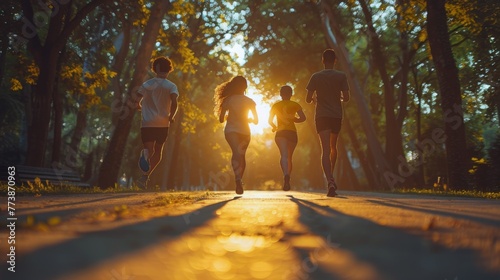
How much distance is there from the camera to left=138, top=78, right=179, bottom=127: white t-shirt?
9.52 metres

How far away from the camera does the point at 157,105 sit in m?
9.58

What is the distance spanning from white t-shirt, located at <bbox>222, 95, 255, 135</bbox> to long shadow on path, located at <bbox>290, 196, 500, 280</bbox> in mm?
6158

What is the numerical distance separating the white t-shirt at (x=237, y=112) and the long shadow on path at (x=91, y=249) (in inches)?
236

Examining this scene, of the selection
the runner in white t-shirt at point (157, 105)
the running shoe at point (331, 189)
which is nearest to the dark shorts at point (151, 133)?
the runner in white t-shirt at point (157, 105)

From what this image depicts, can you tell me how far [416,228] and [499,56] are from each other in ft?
72.3

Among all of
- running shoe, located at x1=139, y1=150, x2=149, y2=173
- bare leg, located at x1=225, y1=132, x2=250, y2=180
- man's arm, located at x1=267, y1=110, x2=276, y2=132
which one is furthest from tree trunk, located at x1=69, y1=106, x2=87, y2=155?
bare leg, located at x1=225, y1=132, x2=250, y2=180

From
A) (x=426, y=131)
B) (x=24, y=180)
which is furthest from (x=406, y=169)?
(x=24, y=180)

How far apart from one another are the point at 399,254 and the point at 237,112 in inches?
281

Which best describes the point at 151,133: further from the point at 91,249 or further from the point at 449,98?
the point at 91,249

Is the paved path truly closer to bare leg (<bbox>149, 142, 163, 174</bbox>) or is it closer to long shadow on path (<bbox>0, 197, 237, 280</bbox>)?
long shadow on path (<bbox>0, 197, 237, 280</bbox>)

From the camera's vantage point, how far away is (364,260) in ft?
6.60

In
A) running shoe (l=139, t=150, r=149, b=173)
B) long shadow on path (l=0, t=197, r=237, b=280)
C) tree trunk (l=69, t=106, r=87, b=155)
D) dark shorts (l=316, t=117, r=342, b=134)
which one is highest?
tree trunk (l=69, t=106, r=87, b=155)

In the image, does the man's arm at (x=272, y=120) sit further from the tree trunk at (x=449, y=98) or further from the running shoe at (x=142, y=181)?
the tree trunk at (x=449, y=98)

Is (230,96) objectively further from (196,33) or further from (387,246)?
(196,33)
